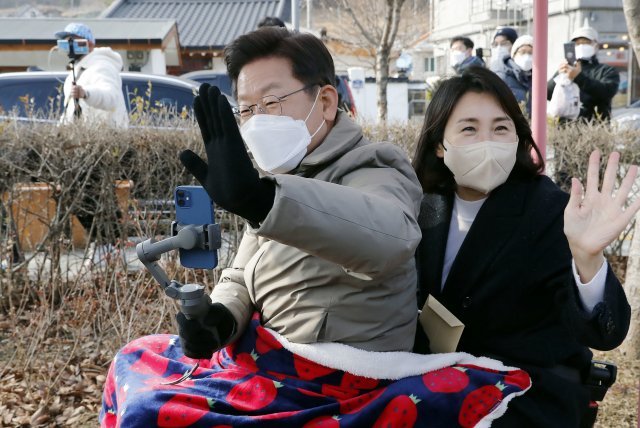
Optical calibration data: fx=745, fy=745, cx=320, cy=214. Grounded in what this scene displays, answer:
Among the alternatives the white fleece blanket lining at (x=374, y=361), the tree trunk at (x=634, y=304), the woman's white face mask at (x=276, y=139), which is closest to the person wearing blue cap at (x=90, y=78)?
the tree trunk at (x=634, y=304)

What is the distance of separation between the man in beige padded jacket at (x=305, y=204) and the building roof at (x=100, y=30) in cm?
1517

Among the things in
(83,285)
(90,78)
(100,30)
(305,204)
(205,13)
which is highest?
(205,13)

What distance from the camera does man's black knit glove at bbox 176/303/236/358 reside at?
1980 mm

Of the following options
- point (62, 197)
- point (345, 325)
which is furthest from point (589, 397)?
point (62, 197)

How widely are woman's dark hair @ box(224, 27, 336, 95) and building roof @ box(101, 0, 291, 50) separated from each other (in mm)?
19161

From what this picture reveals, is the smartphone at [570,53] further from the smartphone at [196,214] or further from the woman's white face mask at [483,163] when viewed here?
the smartphone at [196,214]

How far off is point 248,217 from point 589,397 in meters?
1.29

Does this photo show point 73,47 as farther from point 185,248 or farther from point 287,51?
point 185,248

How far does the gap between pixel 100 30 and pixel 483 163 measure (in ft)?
53.8

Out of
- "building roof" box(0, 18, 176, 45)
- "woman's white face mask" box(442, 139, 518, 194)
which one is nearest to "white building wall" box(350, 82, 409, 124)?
"building roof" box(0, 18, 176, 45)

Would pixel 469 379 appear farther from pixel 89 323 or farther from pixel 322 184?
pixel 89 323

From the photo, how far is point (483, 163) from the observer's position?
2266mm

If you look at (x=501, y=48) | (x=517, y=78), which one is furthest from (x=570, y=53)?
(x=501, y=48)

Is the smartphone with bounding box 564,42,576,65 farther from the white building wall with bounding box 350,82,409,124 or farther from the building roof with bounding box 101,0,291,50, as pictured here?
the building roof with bounding box 101,0,291,50
